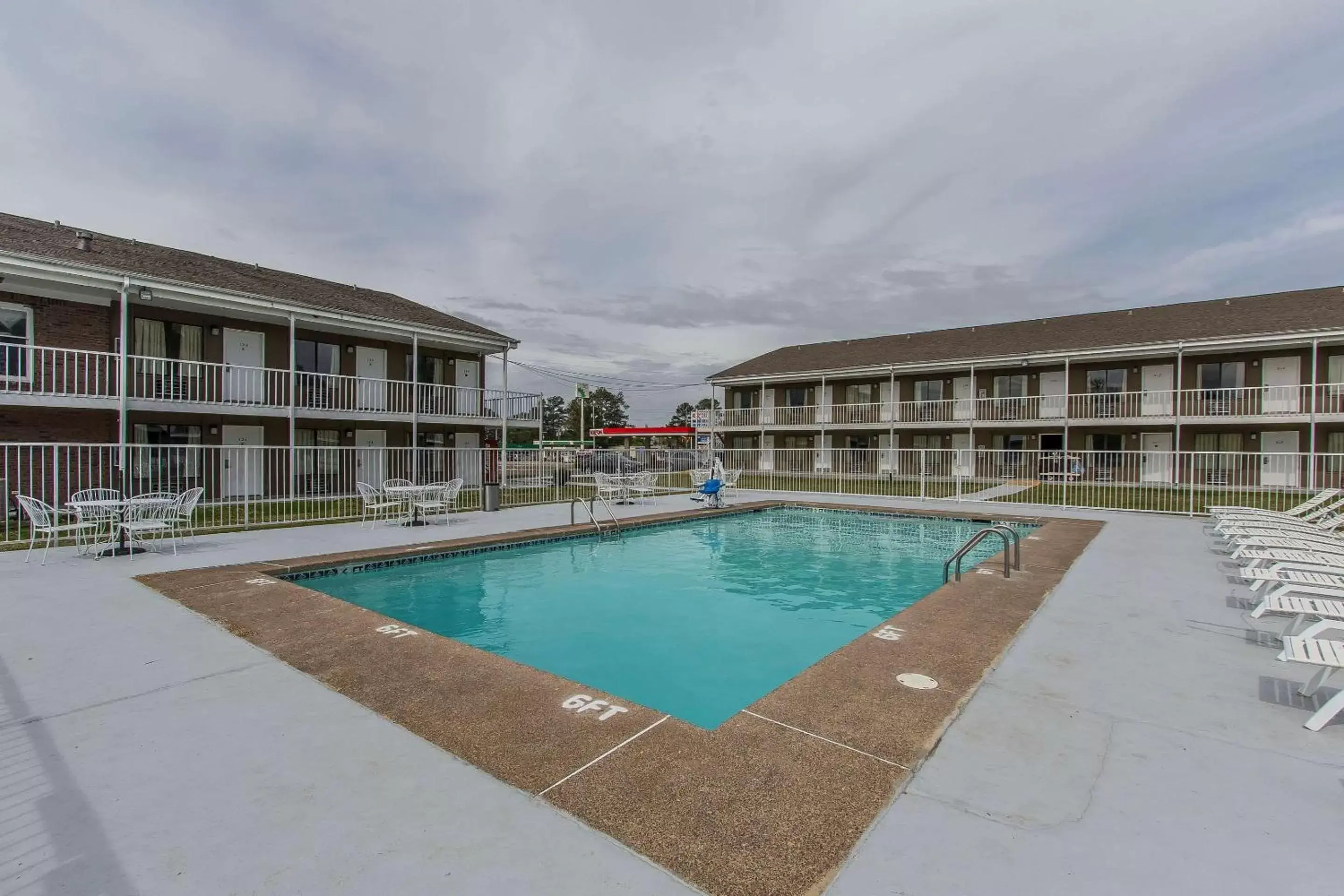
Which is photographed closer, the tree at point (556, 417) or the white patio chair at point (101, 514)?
the white patio chair at point (101, 514)

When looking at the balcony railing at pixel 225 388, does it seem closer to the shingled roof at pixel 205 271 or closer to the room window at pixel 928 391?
the shingled roof at pixel 205 271

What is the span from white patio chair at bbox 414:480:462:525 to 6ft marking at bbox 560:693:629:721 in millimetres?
9308

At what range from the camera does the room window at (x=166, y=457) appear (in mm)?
16531

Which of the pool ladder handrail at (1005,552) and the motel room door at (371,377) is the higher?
the motel room door at (371,377)

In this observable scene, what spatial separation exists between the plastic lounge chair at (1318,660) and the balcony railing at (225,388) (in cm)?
1655

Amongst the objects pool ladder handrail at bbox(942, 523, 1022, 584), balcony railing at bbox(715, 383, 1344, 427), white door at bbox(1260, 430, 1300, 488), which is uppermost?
balcony railing at bbox(715, 383, 1344, 427)

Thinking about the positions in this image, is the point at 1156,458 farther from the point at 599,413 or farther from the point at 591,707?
the point at 599,413

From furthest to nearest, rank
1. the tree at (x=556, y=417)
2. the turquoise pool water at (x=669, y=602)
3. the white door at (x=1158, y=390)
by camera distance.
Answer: the tree at (x=556, y=417) < the white door at (x=1158, y=390) < the turquoise pool water at (x=669, y=602)

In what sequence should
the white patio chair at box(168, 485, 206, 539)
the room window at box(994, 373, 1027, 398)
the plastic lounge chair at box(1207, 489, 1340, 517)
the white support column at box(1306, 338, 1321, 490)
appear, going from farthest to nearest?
the room window at box(994, 373, 1027, 398)
the white support column at box(1306, 338, 1321, 490)
the plastic lounge chair at box(1207, 489, 1340, 517)
the white patio chair at box(168, 485, 206, 539)

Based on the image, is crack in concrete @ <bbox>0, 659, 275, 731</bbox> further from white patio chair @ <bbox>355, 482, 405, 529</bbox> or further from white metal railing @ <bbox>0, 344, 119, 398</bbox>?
white metal railing @ <bbox>0, 344, 119, 398</bbox>

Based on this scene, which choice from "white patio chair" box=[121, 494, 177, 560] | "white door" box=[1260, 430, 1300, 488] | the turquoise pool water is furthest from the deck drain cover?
"white door" box=[1260, 430, 1300, 488]

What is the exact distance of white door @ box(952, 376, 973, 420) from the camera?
2874cm

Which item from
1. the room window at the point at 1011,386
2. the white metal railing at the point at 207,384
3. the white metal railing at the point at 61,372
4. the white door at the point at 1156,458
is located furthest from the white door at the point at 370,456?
the white door at the point at 1156,458

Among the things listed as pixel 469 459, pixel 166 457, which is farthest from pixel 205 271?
pixel 469 459
